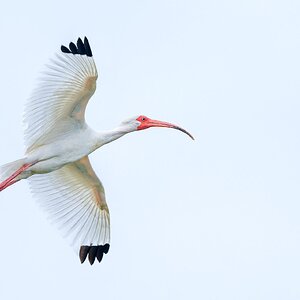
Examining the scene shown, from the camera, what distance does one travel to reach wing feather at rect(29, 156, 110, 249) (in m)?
35.7

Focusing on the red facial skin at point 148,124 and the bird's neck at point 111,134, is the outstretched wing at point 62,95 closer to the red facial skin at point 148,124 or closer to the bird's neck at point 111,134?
the bird's neck at point 111,134

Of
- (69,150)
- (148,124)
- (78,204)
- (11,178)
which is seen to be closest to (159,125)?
(148,124)

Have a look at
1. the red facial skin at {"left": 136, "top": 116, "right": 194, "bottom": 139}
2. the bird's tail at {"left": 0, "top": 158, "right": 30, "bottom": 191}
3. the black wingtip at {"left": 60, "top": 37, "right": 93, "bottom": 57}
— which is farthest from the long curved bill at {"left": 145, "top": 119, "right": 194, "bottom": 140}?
the bird's tail at {"left": 0, "top": 158, "right": 30, "bottom": 191}

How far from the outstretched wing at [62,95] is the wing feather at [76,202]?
6.82 feet

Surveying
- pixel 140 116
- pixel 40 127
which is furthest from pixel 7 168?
pixel 140 116

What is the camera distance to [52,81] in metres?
32.9

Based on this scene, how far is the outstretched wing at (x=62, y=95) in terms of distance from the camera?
32.8 meters

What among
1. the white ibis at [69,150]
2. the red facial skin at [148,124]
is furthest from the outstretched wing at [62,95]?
the red facial skin at [148,124]

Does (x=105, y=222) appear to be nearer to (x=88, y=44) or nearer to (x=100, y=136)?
(x=100, y=136)

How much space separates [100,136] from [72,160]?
870 millimetres

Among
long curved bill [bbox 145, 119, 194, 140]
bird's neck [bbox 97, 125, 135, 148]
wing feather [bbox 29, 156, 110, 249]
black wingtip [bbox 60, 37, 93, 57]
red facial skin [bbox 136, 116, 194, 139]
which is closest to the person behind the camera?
black wingtip [bbox 60, 37, 93, 57]

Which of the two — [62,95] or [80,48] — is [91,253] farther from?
[80,48]

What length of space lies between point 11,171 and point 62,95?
7.56 feet

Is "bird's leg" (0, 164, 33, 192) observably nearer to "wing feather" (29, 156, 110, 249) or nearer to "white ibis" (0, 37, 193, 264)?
"white ibis" (0, 37, 193, 264)
